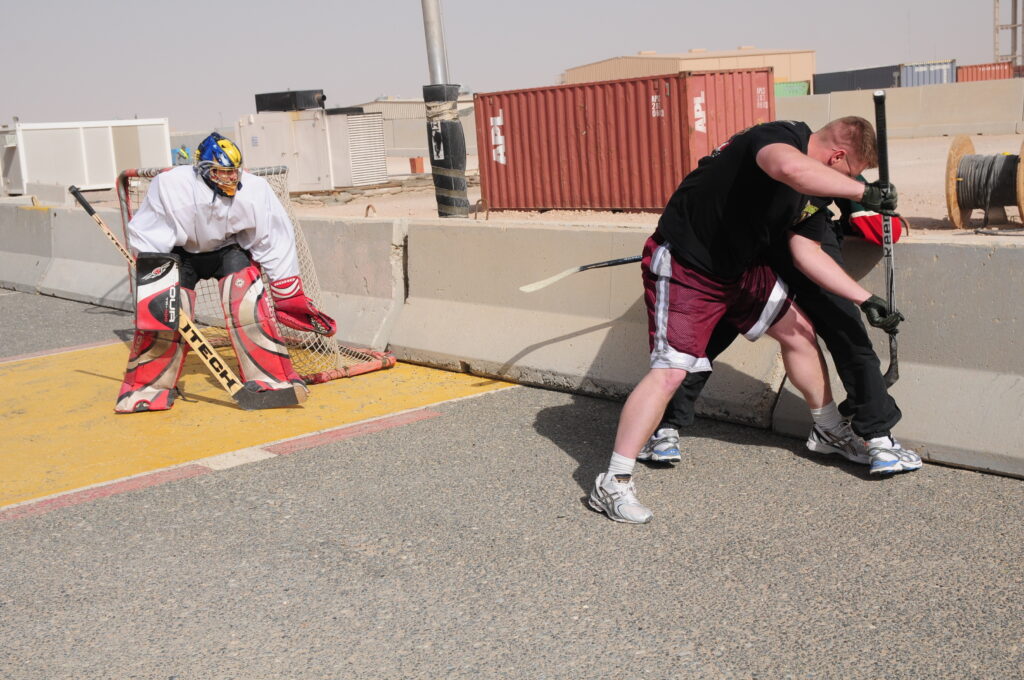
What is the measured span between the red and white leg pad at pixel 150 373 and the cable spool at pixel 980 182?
34.1 ft

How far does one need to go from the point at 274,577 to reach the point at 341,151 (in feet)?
77.4

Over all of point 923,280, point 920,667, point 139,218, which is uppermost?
point 139,218

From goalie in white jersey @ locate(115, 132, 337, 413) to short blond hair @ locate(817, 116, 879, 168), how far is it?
11.7ft

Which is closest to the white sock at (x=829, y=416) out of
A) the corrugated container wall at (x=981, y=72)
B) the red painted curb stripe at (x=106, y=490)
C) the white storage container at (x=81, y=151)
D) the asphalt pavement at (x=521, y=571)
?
the asphalt pavement at (x=521, y=571)

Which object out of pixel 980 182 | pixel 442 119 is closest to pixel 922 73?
pixel 980 182

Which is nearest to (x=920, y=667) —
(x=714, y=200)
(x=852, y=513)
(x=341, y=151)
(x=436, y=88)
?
(x=852, y=513)

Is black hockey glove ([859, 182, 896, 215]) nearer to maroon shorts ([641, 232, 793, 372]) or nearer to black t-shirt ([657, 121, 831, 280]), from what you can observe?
black t-shirt ([657, 121, 831, 280])

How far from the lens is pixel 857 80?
6203 cm

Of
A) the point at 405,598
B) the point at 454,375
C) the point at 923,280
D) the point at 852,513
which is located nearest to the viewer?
the point at 405,598

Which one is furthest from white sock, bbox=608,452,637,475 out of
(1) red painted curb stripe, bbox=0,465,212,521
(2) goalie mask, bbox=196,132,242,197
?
(2) goalie mask, bbox=196,132,242,197

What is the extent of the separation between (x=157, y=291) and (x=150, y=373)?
54cm

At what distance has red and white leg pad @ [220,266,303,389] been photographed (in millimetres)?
6848

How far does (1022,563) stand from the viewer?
391cm

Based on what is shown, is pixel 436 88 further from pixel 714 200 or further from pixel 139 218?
pixel 714 200
